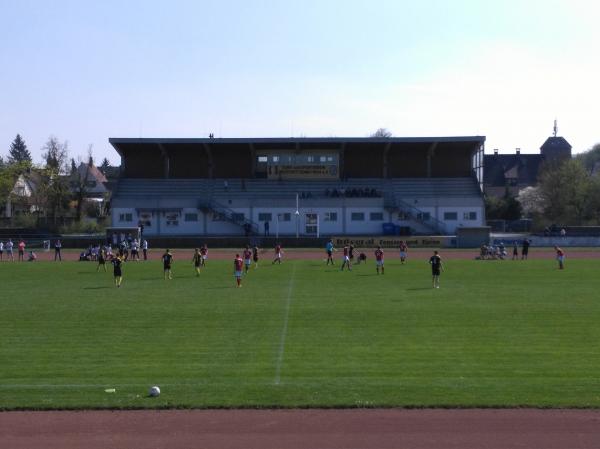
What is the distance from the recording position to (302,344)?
1892 cm

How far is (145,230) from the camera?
244 ft

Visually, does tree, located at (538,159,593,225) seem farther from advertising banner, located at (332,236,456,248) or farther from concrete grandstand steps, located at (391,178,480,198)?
advertising banner, located at (332,236,456,248)

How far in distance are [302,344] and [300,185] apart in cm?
6233

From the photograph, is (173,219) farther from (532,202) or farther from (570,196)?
(532,202)

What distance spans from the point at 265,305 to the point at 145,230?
50.7 meters

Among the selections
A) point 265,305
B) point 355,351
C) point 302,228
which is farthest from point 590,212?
point 355,351

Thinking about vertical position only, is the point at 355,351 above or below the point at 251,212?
below

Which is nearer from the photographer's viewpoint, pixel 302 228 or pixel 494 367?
pixel 494 367

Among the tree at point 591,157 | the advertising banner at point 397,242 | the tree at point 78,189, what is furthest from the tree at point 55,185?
the tree at point 591,157

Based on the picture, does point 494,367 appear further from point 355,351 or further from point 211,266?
point 211,266

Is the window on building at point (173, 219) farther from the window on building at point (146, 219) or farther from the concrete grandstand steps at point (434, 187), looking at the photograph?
the concrete grandstand steps at point (434, 187)

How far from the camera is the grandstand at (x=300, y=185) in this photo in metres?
74.6

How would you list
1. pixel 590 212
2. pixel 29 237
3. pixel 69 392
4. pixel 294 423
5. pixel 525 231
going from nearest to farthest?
pixel 294 423
pixel 69 392
pixel 29 237
pixel 590 212
pixel 525 231

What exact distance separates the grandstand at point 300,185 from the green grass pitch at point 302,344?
41139mm
